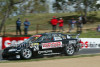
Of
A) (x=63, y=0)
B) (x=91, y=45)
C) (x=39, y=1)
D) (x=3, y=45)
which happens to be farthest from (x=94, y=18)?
(x=3, y=45)

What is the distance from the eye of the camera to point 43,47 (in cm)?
1072

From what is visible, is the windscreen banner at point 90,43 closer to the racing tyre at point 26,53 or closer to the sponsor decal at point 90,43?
the sponsor decal at point 90,43

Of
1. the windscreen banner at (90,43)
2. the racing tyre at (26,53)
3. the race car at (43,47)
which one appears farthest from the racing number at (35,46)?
the windscreen banner at (90,43)

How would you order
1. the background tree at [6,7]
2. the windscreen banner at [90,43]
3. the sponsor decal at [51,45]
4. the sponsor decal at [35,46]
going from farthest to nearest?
the background tree at [6,7], the windscreen banner at [90,43], the sponsor decal at [51,45], the sponsor decal at [35,46]

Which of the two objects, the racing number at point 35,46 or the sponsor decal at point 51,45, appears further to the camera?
the sponsor decal at point 51,45

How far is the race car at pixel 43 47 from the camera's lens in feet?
33.2

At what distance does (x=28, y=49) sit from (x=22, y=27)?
9.33 meters

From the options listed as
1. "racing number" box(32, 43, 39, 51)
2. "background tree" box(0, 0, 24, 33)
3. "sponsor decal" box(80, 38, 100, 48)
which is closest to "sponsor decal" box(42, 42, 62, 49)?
"racing number" box(32, 43, 39, 51)

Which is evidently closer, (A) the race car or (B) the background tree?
(A) the race car

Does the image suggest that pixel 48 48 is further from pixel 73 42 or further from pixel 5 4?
pixel 5 4

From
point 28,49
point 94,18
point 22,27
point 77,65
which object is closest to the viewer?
point 77,65

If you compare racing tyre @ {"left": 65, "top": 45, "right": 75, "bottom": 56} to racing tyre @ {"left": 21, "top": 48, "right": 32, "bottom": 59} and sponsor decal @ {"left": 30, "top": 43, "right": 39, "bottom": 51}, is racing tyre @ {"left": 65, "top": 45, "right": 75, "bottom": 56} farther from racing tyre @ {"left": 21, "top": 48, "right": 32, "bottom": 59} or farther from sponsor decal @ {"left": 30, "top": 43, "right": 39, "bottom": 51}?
racing tyre @ {"left": 21, "top": 48, "right": 32, "bottom": 59}

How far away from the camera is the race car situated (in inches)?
398

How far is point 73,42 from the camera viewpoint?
11.7m
